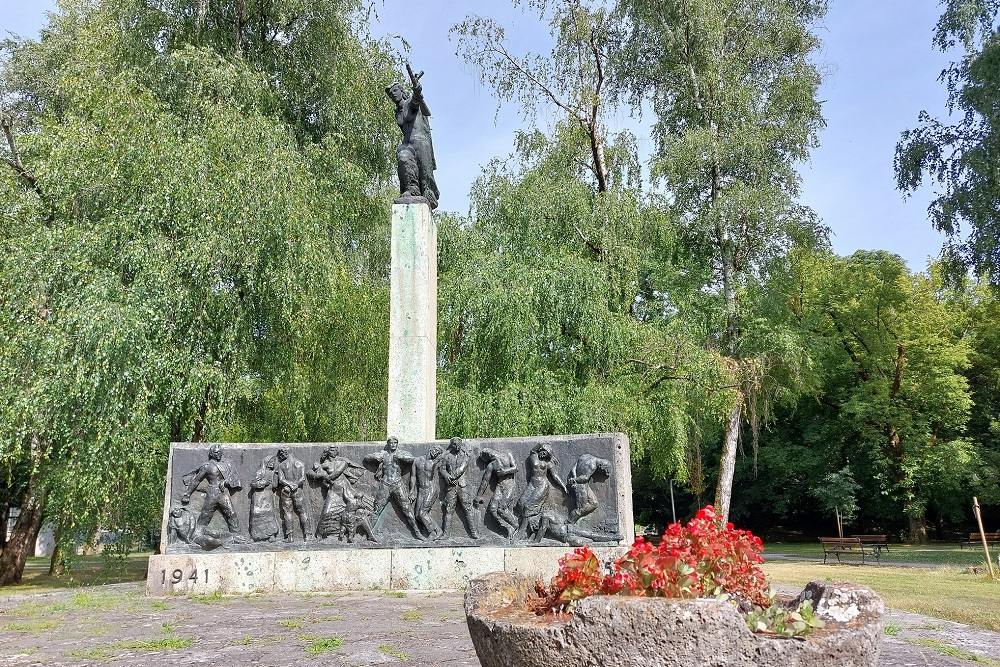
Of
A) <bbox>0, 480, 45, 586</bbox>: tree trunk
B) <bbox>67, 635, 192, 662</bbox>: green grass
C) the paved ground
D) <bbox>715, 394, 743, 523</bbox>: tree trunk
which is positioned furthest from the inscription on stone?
<bbox>715, 394, 743, 523</bbox>: tree trunk

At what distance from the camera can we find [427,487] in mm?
9797

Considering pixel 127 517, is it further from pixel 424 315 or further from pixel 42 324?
pixel 424 315

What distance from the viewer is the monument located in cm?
951

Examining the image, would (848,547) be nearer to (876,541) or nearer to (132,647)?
(876,541)

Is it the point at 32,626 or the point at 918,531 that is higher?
the point at 32,626

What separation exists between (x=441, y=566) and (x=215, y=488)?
299 centimetres

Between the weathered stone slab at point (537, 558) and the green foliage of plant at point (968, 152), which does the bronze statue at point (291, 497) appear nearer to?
the weathered stone slab at point (537, 558)

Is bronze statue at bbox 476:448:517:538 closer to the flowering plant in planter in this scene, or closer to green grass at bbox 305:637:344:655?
green grass at bbox 305:637:344:655

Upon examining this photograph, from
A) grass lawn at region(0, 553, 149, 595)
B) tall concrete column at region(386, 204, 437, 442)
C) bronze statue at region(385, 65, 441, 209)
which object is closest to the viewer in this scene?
tall concrete column at region(386, 204, 437, 442)

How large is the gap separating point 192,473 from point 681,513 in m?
35.8

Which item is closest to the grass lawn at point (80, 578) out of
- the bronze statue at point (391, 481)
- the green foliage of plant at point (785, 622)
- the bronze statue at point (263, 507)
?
the bronze statue at point (263, 507)

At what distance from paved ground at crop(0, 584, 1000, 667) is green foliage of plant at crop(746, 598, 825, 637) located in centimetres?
246

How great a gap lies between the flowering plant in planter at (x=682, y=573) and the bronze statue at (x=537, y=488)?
622 cm

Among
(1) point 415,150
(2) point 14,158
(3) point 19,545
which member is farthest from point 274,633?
(2) point 14,158
